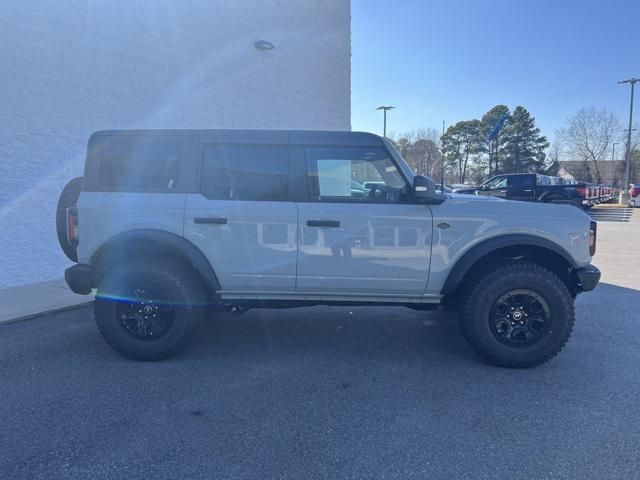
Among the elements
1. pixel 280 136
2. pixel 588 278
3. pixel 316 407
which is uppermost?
pixel 280 136

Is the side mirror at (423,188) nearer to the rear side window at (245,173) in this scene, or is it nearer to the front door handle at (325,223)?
the front door handle at (325,223)

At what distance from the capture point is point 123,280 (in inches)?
144

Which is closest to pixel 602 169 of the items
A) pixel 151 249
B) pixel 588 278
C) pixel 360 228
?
pixel 588 278

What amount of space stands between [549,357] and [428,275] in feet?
4.04

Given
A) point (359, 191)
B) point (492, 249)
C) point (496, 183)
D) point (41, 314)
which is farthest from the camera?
point (496, 183)

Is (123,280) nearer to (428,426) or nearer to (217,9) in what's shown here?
(428,426)

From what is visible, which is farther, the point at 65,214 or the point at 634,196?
the point at 634,196

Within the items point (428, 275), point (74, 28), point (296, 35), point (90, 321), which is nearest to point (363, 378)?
point (428, 275)

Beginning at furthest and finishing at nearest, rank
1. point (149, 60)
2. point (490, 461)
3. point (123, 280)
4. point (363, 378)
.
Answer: point (149, 60) → point (123, 280) → point (363, 378) → point (490, 461)

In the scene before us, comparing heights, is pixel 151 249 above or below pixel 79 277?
above

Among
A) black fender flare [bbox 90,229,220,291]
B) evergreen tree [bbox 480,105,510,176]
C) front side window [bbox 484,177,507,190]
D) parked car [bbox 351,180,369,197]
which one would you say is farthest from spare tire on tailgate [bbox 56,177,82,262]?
evergreen tree [bbox 480,105,510,176]

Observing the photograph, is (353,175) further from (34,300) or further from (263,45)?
(263,45)

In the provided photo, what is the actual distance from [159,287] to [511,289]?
3003 mm

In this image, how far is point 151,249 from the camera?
368cm
